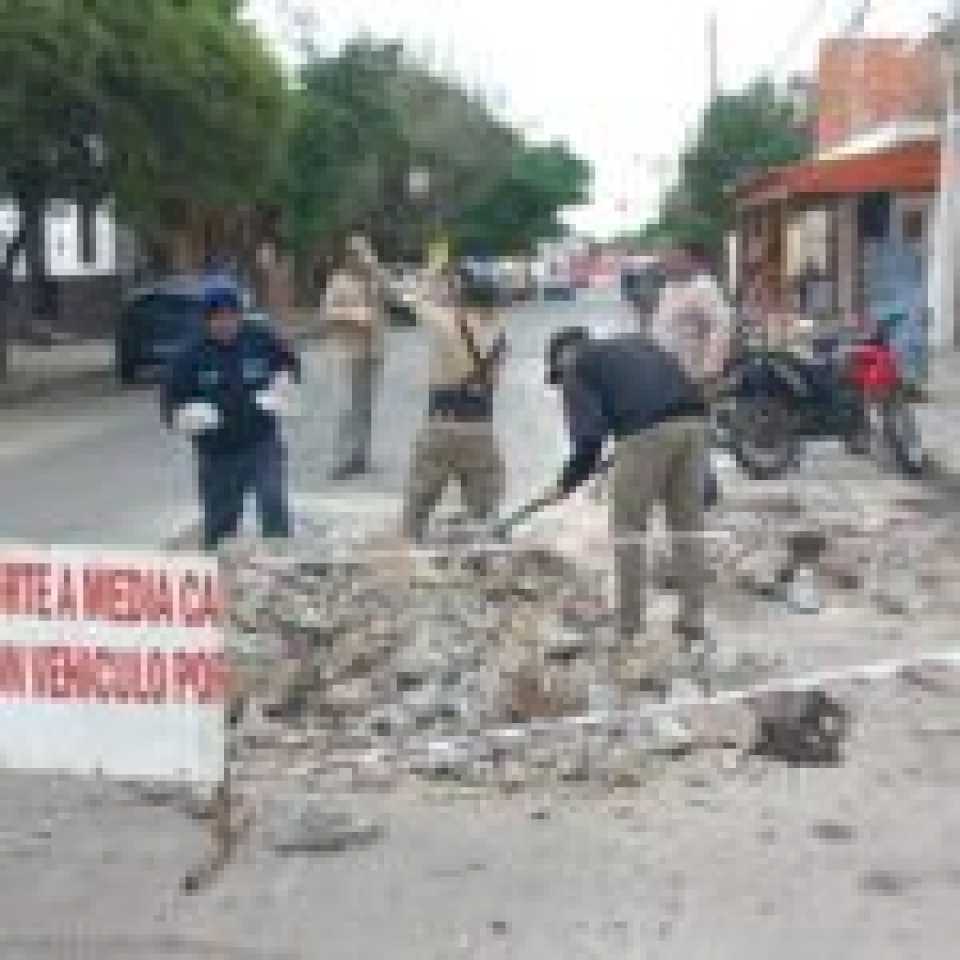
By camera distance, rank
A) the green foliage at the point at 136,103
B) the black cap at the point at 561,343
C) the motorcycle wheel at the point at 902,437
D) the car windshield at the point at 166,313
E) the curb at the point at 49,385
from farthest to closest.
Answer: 1. the car windshield at the point at 166,313
2. the curb at the point at 49,385
3. the green foliage at the point at 136,103
4. the motorcycle wheel at the point at 902,437
5. the black cap at the point at 561,343

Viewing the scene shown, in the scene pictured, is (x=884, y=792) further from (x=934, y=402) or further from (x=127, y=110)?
(x=127, y=110)

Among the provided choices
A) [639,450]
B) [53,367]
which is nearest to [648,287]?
[639,450]

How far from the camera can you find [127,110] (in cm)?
2645

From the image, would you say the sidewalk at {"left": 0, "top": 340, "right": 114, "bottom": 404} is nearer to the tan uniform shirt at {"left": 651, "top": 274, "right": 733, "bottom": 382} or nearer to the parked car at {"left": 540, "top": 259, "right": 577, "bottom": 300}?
the tan uniform shirt at {"left": 651, "top": 274, "right": 733, "bottom": 382}

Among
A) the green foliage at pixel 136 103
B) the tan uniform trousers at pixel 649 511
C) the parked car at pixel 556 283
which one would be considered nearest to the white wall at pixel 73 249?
the green foliage at pixel 136 103

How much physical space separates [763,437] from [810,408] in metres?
0.50

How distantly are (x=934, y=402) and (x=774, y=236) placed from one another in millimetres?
28593

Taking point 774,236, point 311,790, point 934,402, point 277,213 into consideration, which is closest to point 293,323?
point 277,213

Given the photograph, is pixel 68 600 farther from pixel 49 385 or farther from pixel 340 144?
pixel 340 144

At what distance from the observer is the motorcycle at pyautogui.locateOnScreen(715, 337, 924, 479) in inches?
645

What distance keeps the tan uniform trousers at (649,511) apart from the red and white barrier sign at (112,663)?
9.35 feet

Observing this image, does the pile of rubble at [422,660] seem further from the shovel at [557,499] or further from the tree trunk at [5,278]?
the tree trunk at [5,278]

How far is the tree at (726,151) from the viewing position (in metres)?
60.4

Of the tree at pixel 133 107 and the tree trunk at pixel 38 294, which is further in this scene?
the tree trunk at pixel 38 294
